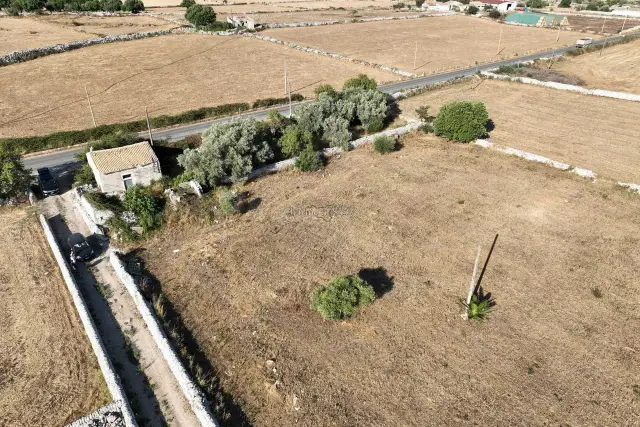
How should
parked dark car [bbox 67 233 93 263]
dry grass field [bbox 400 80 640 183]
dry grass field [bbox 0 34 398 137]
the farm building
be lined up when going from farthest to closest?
1. the farm building
2. dry grass field [bbox 0 34 398 137]
3. dry grass field [bbox 400 80 640 183]
4. parked dark car [bbox 67 233 93 263]

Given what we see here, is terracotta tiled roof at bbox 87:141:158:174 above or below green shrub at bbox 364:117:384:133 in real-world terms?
above

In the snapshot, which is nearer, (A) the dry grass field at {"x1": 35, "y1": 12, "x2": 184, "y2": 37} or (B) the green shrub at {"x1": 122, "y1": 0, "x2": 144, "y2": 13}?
(A) the dry grass field at {"x1": 35, "y1": 12, "x2": 184, "y2": 37}

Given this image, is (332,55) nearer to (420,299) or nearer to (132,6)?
(420,299)

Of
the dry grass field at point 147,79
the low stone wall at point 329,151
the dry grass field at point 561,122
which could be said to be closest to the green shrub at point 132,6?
the dry grass field at point 147,79

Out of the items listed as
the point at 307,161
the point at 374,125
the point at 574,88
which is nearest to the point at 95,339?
the point at 307,161

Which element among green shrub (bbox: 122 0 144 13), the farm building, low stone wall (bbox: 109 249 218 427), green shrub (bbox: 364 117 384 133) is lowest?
low stone wall (bbox: 109 249 218 427)

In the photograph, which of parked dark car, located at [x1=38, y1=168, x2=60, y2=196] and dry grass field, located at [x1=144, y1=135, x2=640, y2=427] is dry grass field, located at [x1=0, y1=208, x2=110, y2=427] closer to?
dry grass field, located at [x1=144, y1=135, x2=640, y2=427]

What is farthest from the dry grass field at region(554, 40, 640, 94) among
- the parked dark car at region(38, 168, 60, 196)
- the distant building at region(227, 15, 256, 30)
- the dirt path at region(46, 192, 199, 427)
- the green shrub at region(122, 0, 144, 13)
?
the green shrub at region(122, 0, 144, 13)
